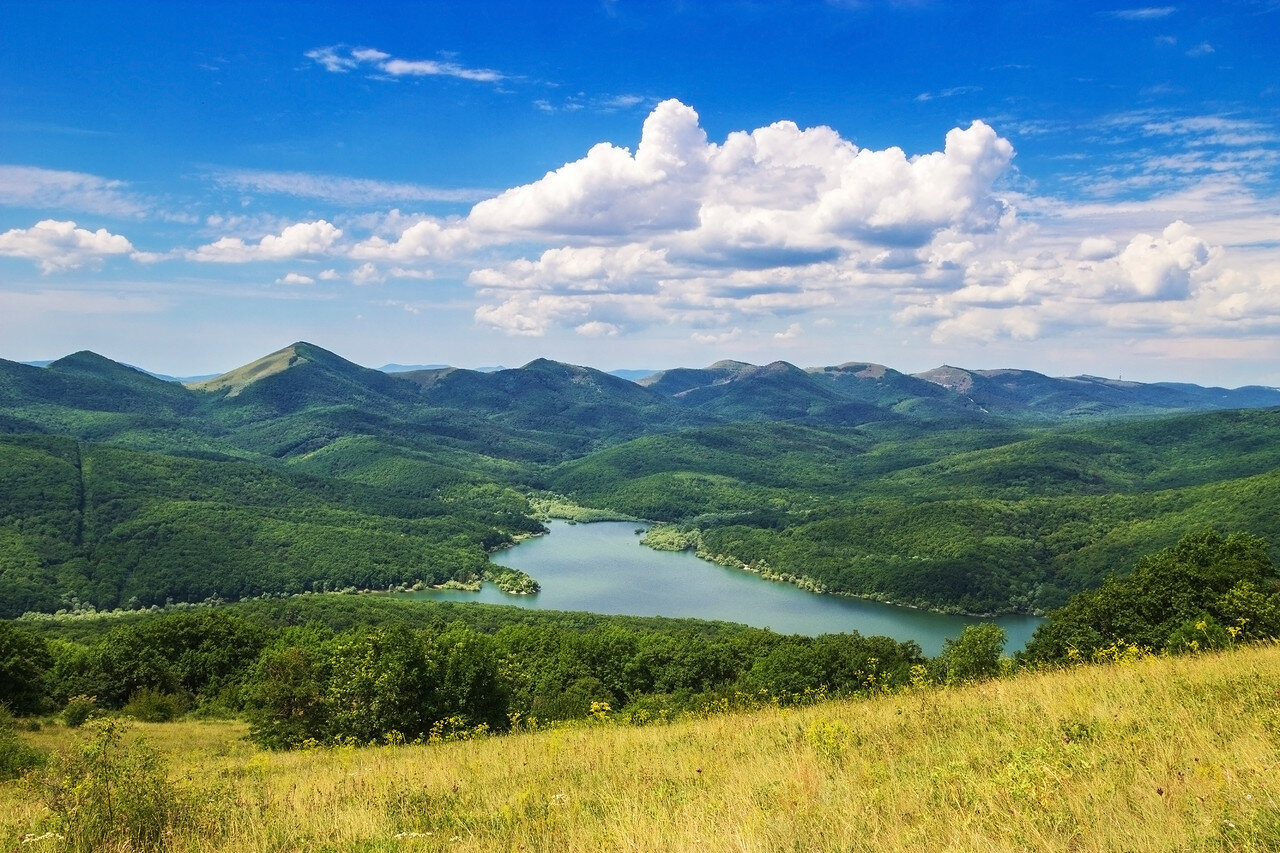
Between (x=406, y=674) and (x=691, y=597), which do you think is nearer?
(x=406, y=674)

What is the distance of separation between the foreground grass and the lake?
8891 cm

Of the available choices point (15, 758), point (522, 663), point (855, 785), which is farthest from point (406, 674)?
point (855, 785)

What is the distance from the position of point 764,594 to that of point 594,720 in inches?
4752

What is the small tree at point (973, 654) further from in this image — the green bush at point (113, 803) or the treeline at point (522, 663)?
the green bush at point (113, 803)

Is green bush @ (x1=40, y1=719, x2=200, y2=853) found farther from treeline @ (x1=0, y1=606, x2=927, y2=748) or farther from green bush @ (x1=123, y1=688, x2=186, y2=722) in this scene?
green bush @ (x1=123, y1=688, x2=186, y2=722)

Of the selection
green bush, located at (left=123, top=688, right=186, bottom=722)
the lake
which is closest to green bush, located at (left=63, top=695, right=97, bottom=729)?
green bush, located at (left=123, top=688, right=186, bottom=722)

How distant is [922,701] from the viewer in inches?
487

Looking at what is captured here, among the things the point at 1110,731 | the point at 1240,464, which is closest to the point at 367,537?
the point at 1110,731

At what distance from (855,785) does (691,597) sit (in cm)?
12278

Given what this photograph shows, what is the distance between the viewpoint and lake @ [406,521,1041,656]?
108562 millimetres

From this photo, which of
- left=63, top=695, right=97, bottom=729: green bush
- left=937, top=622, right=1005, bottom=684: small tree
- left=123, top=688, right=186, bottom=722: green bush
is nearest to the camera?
left=937, top=622, right=1005, bottom=684: small tree

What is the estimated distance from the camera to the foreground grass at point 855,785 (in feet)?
19.1

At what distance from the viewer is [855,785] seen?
25.0ft

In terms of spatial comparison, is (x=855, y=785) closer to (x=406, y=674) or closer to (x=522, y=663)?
(x=406, y=674)
